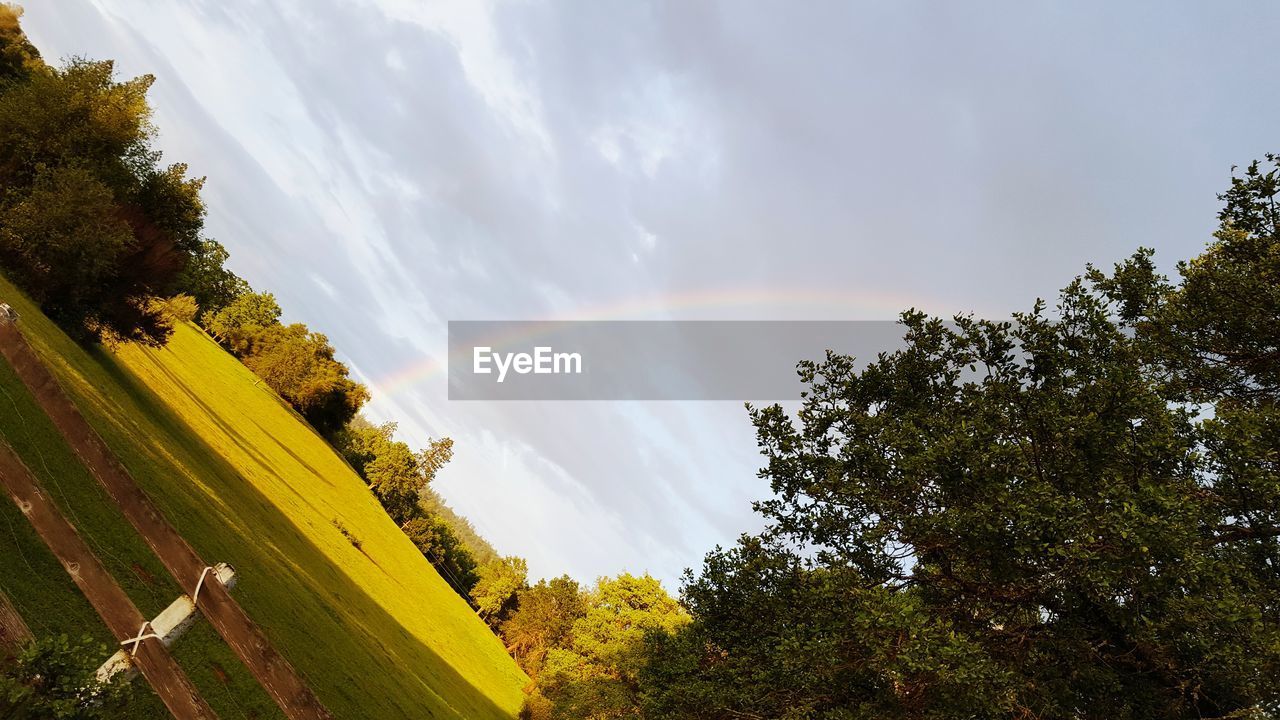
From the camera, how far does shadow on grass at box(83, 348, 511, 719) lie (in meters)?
21.4

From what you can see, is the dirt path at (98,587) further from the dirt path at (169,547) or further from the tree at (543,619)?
the tree at (543,619)

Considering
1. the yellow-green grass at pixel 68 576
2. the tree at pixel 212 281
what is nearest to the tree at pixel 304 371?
the tree at pixel 212 281

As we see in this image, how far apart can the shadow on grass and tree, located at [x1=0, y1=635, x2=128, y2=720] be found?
15560mm

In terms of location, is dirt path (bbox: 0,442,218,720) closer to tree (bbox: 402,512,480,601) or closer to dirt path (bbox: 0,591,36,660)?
dirt path (bbox: 0,591,36,660)

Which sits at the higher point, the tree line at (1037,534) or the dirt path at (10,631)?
the tree line at (1037,534)

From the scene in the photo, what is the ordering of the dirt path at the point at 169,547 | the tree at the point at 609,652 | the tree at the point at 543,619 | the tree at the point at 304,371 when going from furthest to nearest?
the tree at the point at 304,371, the tree at the point at 543,619, the tree at the point at 609,652, the dirt path at the point at 169,547

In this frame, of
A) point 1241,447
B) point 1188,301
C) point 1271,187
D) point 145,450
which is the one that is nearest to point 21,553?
point 145,450

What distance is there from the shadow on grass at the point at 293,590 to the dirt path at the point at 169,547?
1490 cm

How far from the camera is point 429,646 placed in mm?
43719

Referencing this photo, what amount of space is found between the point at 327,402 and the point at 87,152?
4917 centimetres

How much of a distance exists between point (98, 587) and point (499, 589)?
76.5 meters

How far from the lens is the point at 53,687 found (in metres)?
6.44

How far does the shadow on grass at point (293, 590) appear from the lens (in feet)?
70.2

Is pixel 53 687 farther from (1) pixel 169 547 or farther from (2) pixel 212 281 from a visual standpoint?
(2) pixel 212 281
